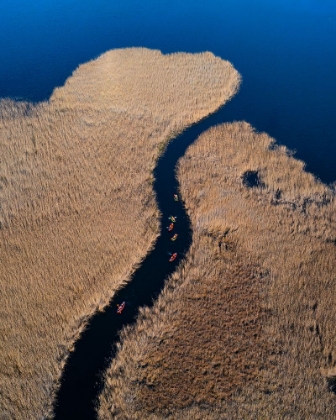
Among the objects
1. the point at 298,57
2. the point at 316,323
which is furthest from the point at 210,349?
the point at 298,57

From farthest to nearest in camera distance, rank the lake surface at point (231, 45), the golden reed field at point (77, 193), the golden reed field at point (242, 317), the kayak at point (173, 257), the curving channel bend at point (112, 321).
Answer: the lake surface at point (231, 45), the kayak at point (173, 257), the golden reed field at point (77, 193), the curving channel bend at point (112, 321), the golden reed field at point (242, 317)

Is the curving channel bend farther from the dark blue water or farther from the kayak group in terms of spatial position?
the kayak group

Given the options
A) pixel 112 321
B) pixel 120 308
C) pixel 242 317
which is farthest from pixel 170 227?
pixel 242 317

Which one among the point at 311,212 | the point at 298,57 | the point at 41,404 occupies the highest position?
the point at 298,57

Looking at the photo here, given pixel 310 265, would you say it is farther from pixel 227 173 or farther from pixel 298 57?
pixel 298 57

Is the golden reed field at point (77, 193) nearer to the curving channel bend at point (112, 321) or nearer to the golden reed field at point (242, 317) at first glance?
the curving channel bend at point (112, 321)

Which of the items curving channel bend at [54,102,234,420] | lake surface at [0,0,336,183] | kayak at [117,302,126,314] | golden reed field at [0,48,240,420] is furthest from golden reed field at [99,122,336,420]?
lake surface at [0,0,336,183]

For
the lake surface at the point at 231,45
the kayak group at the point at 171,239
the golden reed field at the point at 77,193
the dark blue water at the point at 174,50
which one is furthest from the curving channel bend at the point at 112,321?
the lake surface at the point at 231,45
